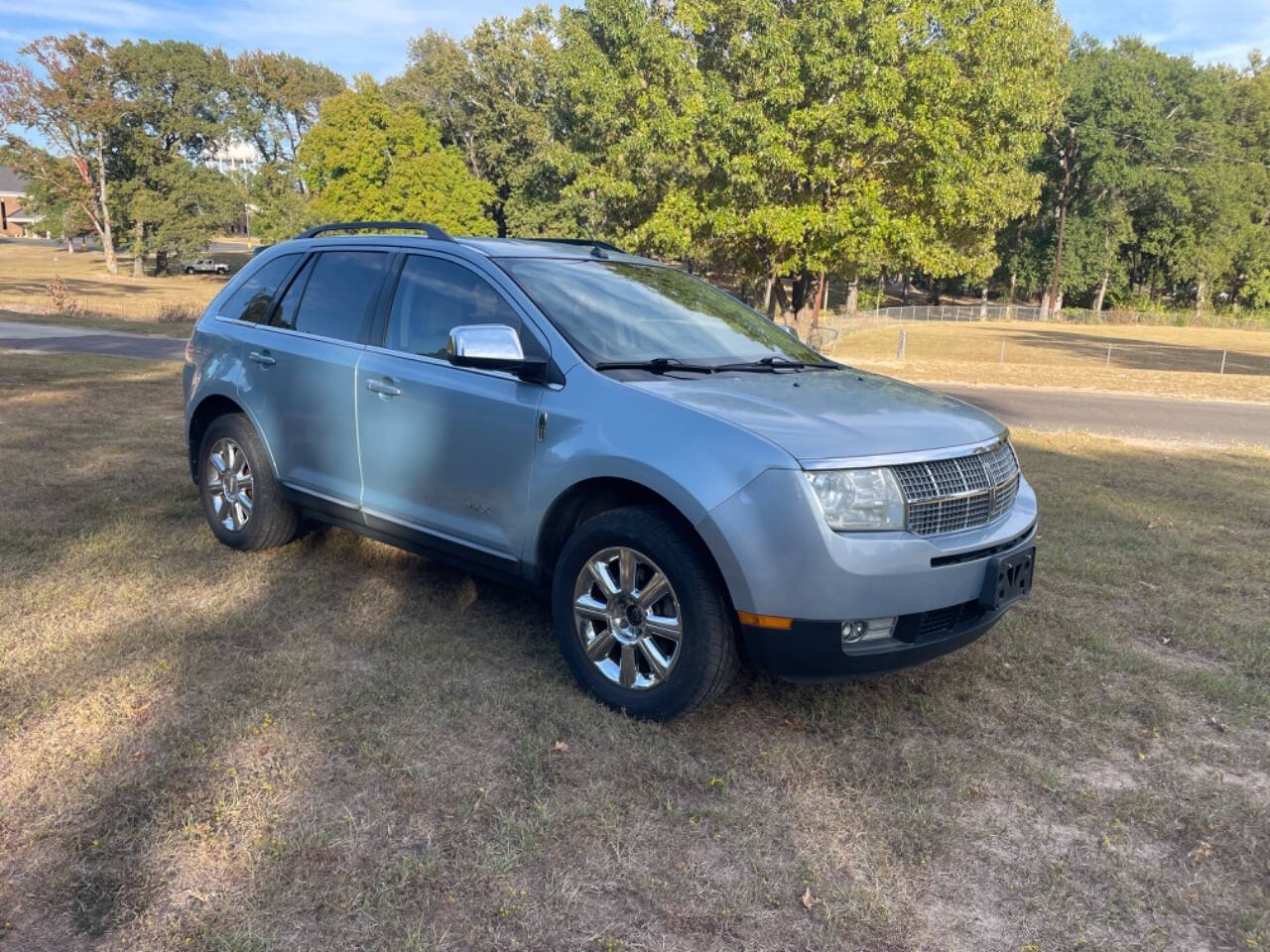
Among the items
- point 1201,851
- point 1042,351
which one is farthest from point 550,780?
point 1042,351

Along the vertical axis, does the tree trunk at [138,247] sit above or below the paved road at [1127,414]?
above

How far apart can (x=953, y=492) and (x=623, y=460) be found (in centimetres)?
121

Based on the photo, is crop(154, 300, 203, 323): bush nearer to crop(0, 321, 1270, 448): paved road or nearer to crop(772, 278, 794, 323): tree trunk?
crop(0, 321, 1270, 448): paved road

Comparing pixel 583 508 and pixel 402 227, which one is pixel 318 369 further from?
pixel 583 508

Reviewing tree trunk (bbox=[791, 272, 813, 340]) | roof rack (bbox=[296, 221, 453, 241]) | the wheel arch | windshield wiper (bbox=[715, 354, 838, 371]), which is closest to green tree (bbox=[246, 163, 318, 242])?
tree trunk (bbox=[791, 272, 813, 340])

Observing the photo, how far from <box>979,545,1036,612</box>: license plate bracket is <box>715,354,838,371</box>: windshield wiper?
1316mm

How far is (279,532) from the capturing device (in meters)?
5.35

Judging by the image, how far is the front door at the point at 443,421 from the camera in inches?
159

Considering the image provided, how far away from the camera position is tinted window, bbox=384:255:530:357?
14.2 ft

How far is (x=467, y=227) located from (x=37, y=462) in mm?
44582

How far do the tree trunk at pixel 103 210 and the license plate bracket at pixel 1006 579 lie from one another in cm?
6567

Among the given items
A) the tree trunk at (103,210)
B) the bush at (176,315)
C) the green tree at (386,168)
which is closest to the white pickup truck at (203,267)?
the tree trunk at (103,210)

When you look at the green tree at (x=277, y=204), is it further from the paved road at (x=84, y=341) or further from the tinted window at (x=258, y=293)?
the tinted window at (x=258, y=293)

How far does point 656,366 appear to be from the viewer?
401 cm
